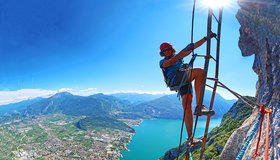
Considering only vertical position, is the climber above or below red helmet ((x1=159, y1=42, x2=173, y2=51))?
below

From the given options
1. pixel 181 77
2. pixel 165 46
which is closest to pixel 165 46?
pixel 165 46

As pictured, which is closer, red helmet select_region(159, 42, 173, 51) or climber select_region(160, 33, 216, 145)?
climber select_region(160, 33, 216, 145)

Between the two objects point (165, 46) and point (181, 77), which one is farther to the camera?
point (165, 46)

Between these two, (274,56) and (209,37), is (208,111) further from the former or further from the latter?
(274,56)

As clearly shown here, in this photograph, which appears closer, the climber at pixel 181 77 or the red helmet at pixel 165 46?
the climber at pixel 181 77

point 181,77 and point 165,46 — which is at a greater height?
point 165,46

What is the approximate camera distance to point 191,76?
195 inches

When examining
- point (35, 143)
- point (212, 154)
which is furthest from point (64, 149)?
point (212, 154)

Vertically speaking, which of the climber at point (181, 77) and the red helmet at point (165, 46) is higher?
the red helmet at point (165, 46)

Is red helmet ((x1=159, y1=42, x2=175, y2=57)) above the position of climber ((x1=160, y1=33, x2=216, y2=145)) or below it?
above

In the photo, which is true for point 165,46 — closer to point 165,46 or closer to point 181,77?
point 165,46

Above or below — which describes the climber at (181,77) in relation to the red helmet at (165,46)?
below

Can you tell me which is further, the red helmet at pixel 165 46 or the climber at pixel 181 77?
the red helmet at pixel 165 46

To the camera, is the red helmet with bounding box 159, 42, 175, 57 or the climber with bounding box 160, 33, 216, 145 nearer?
the climber with bounding box 160, 33, 216, 145
